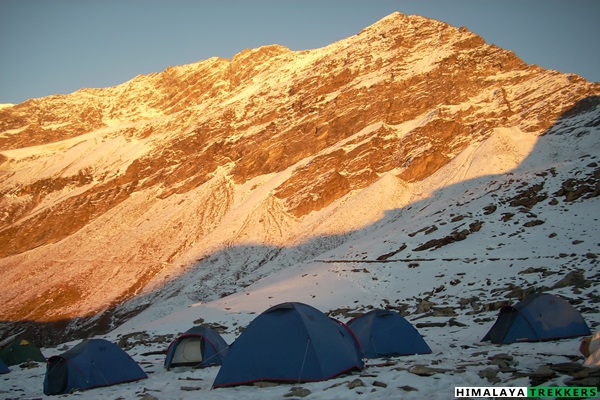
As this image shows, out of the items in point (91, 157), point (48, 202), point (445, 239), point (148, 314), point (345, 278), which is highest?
point (91, 157)

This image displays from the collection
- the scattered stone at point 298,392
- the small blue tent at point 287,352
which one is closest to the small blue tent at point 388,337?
the small blue tent at point 287,352

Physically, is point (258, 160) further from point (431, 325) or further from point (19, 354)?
point (431, 325)

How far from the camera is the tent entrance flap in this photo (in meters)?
17.8

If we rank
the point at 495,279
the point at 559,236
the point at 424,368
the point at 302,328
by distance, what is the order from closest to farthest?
1. the point at 424,368
2. the point at 302,328
3. the point at 495,279
4. the point at 559,236

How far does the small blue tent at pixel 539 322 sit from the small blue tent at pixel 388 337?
2662 millimetres

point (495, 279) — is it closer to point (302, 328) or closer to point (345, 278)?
point (345, 278)

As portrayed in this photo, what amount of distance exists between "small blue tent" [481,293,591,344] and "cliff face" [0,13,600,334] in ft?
160

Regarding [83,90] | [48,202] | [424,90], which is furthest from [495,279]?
[83,90]

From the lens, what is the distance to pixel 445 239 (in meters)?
37.2

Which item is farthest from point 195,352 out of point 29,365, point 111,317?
point 111,317

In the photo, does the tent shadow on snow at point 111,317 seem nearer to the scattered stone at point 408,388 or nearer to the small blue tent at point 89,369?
the small blue tent at point 89,369

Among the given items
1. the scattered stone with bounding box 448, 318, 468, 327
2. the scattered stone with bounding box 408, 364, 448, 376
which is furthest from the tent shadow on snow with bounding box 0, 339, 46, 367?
the scattered stone with bounding box 408, 364, 448, 376

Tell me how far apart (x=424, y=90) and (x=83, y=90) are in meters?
138

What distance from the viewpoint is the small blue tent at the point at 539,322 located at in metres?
15.3
